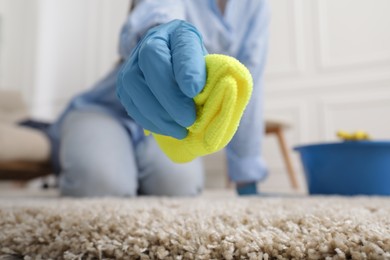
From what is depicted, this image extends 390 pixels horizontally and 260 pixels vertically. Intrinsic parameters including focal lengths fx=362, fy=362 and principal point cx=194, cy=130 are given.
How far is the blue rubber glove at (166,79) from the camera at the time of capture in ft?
0.58

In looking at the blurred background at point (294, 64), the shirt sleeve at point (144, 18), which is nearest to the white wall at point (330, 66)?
the blurred background at point (294, 64)

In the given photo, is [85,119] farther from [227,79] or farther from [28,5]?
[28,5]

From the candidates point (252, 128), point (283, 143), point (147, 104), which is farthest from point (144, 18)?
point (283, 143)

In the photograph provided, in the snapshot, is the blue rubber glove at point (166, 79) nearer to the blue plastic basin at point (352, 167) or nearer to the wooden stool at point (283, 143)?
the blue plastic basin at point (352, 167)

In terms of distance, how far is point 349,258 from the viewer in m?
0.19

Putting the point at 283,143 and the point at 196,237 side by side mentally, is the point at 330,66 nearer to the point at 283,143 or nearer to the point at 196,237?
the point at 196,237

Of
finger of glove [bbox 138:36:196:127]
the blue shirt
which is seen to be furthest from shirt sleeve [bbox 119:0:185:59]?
finger of glove [bbox 138:36:196:127]

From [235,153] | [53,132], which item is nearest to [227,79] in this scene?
[235,153]

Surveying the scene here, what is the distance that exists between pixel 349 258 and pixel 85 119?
595 mm

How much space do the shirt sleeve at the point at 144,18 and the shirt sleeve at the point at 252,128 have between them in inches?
8.3

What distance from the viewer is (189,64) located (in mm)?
175

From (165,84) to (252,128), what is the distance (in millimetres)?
416

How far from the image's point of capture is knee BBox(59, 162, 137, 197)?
0.64m

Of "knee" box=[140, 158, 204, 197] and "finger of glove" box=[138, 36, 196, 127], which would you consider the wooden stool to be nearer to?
"knee" box=[140, 158, 204, 197]
